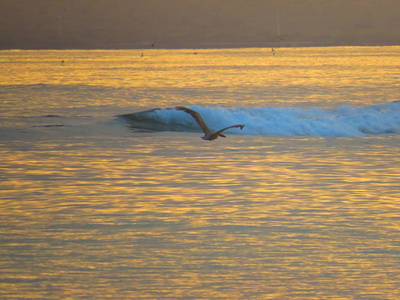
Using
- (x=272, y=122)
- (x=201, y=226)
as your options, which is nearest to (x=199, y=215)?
(x=201, y=226)

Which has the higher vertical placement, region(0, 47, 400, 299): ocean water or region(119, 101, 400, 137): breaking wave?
region(119, 101, 400, 137): breaking wave

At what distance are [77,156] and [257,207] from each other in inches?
382

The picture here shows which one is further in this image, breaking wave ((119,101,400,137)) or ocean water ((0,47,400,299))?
breaking wave ((119,101,400,137))

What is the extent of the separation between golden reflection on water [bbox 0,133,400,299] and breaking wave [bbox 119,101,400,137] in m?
8.71

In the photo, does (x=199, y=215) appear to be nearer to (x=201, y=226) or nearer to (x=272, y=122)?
(x=201, y=226)

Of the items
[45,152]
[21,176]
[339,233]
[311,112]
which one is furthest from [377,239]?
[311,112]

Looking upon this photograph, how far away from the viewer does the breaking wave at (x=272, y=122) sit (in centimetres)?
3266

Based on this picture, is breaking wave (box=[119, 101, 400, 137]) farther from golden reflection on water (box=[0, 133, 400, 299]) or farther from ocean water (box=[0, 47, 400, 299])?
golden reflection on water (box=[0, 133, 400, 299])

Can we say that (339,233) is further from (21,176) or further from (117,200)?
(21,176)

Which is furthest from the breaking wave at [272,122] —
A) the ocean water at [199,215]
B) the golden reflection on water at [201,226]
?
the golden reflection on water at [201,226]

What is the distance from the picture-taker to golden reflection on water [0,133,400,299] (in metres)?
10.6

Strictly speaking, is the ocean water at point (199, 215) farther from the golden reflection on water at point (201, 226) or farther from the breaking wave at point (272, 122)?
the breaking wave at point (272, 122)

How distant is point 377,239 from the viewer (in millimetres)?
12977

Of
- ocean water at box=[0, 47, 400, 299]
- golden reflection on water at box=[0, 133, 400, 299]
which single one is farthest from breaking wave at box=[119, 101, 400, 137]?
golden reflection on water at box=[0, 133, 400, 299]
